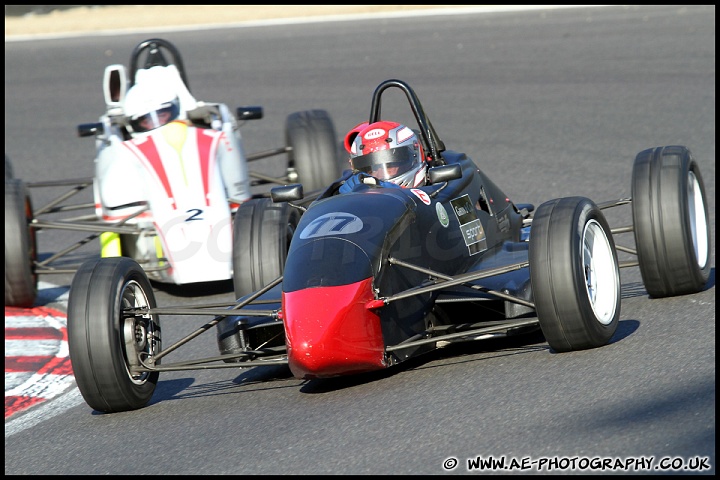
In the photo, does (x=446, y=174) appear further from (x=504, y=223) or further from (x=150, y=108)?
(x=150, y=108)

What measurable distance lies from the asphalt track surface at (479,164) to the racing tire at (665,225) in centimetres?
→ 14

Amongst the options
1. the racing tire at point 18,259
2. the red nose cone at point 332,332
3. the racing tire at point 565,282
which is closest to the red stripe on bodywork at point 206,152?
the racing tire at point 18,259

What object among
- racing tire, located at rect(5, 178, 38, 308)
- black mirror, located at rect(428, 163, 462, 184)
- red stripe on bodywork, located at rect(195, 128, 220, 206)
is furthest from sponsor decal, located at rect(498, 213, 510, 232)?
racing tire, located at rect(5, 178, 38, 308)

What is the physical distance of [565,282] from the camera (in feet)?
19.3

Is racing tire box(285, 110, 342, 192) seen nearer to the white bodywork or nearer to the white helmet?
the white bodywork

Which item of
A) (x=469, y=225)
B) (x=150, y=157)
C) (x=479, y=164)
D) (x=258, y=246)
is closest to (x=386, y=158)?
(x=469, y=225)

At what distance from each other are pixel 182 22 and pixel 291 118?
18.3 meters

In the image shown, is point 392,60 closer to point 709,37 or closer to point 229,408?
point 709,37

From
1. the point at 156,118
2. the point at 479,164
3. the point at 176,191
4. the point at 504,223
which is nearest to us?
the point at 504,223

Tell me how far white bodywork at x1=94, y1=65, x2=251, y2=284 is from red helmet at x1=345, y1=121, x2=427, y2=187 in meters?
2.25

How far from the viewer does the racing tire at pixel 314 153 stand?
440 inches

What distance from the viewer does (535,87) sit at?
16.8 meters

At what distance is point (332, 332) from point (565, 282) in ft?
3.94

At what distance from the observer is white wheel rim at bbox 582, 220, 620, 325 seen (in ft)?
20.8
